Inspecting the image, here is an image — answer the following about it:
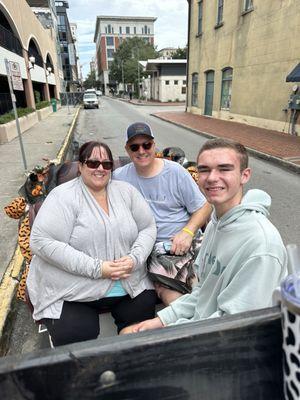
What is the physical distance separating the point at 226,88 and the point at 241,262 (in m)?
19.2

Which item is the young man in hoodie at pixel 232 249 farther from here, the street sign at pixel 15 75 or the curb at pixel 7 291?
the street sign at pixel 15 75

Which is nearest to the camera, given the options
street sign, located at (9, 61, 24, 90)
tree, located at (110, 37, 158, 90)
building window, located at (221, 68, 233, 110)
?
street sign, located at (9, 61, 24, 90)

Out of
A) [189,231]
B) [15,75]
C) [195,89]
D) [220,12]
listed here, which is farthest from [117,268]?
[195,89]

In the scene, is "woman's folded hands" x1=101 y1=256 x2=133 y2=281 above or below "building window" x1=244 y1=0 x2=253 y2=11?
below

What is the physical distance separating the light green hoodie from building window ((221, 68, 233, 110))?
18297mm

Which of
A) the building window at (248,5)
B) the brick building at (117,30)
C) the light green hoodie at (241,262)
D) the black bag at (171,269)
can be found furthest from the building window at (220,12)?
the brick building at (117,30)

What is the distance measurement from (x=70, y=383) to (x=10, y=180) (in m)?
7.24

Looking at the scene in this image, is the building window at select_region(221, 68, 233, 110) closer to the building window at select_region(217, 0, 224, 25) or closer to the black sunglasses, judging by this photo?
the building window at select_region(217, 0, 224, 25)

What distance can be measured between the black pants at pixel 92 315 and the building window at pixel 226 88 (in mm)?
17994

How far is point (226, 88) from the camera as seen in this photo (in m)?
18.7

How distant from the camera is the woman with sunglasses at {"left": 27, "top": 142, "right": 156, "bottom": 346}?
207 centimetres

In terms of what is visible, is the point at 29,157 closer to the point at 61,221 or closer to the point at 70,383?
the point at 61,221

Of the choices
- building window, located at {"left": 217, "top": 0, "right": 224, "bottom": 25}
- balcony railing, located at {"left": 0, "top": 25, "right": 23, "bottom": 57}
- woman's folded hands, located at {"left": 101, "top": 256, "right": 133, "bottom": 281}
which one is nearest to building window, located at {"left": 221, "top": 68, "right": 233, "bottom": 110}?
building window, located at {"left": 217, "top": 0, "right": 224, "bottom": 25}

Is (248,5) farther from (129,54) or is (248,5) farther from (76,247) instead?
(129,54)
